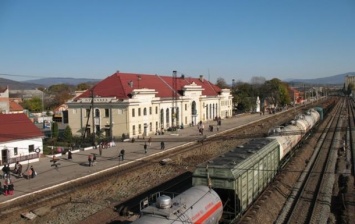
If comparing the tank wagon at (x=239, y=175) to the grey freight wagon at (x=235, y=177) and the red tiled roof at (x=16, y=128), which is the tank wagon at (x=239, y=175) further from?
the red tiled roof at (x=16, y=128)

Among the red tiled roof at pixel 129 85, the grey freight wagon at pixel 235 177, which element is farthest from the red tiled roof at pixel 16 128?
the grey freight wagon at pixel 235 177

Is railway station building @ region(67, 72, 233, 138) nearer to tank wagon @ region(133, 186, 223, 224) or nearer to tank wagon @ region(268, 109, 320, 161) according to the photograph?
tank wagon @ region(268, 109, 320, 161)

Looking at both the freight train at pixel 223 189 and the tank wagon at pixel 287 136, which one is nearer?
the freight train at pixel 223 189

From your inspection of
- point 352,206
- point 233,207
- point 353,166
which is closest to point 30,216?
point 233,207

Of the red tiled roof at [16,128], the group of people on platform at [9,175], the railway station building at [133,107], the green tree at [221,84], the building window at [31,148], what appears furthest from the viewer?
the green tree at [221,84]

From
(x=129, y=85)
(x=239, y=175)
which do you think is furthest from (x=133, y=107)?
(x=239, y=175)

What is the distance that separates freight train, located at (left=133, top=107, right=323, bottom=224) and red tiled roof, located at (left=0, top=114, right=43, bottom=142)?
21285 millimetres

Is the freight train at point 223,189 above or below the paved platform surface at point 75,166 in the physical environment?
above

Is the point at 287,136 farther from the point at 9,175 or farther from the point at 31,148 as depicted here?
the point at 31,148

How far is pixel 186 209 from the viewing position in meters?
12.4

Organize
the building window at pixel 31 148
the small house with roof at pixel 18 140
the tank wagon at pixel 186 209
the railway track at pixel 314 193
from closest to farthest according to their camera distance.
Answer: the tank wagon at pixel 186 209 → the railway track at pixel 314 193 → the small house with roof at pixel 18 140 → the building window at pixel 31 148

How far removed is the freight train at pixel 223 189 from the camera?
12.0 meters

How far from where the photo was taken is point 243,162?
1786 cm

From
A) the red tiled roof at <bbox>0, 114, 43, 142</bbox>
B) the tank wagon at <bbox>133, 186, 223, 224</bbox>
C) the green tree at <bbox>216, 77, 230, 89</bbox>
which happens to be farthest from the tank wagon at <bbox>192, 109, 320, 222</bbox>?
the green tree at <bbox>216, 77, 230, 89</bbox>
